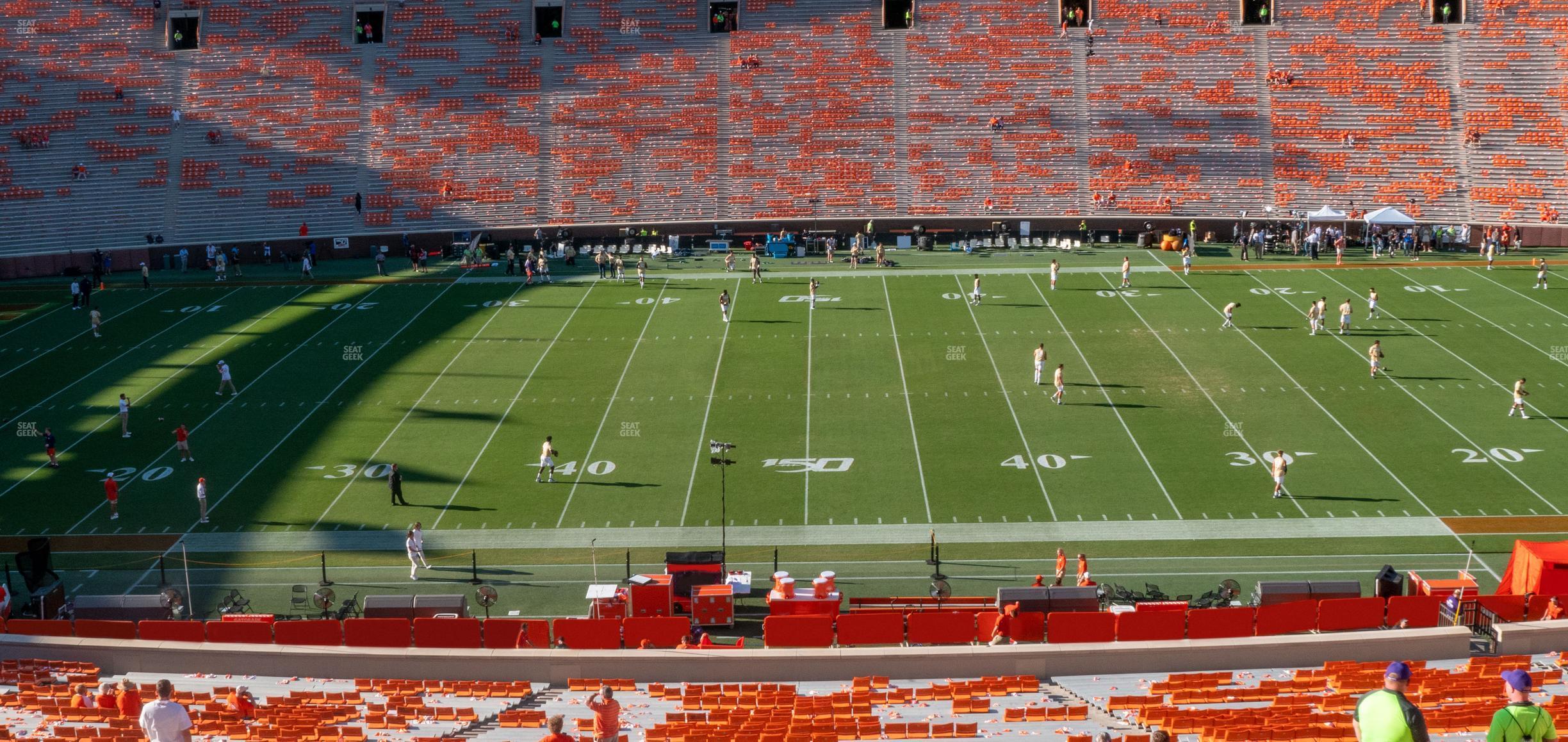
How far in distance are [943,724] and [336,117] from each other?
52.5m

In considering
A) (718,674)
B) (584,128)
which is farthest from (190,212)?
(718,674)

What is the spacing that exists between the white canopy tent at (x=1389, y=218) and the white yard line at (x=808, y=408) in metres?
21.0

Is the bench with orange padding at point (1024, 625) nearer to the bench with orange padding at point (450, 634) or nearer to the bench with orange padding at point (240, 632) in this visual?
the bench with orange padding at point (450, 634)

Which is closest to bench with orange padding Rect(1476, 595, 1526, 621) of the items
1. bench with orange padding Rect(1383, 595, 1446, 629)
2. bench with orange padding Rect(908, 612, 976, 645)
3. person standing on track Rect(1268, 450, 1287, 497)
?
bench with orange padding Rect(1383, 595, 1446, 629)

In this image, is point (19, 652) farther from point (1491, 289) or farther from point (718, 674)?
point (1491, 289)

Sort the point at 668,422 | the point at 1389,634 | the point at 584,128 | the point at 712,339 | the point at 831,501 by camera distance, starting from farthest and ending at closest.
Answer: the point at 584,128 < the point at 712,339 < the point at 668,422 < the point at 831,501 < the point at 1389,634

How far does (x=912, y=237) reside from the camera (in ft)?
189

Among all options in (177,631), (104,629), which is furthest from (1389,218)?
(104,629)

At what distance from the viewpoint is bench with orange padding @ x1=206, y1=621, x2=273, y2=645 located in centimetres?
2192

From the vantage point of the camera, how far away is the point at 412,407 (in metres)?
36.9

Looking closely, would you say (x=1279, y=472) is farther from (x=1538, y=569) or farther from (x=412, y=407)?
(x=412, y=407)

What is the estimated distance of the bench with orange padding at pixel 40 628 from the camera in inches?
875

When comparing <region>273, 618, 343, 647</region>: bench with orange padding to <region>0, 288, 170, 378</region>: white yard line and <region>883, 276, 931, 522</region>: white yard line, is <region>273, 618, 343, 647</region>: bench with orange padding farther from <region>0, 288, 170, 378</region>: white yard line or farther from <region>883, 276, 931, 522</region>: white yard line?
<region>0, 288, 170, 378</region>: white yard line

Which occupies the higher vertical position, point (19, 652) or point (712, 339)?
point (712, 339)
